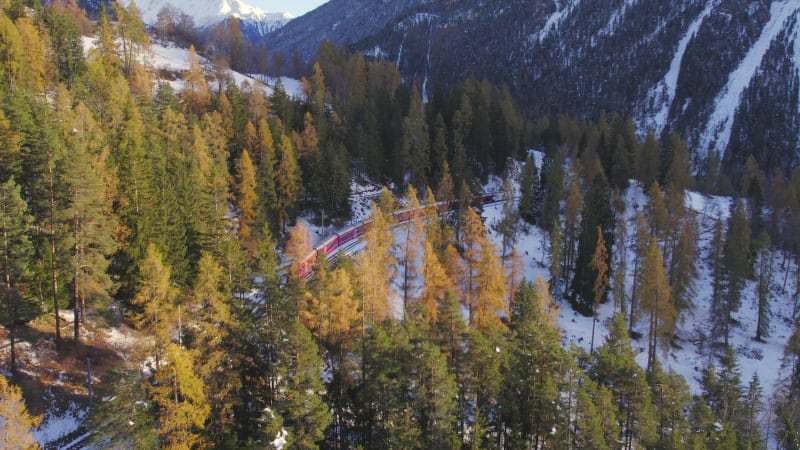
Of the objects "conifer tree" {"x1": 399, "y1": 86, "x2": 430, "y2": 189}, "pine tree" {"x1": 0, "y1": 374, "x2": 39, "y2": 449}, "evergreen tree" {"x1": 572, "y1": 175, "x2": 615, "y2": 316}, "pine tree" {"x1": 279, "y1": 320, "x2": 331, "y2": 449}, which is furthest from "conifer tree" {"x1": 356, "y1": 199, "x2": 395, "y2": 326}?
"conifer tree" {"x1": 399, "y1": 86, "x2": 430, "y2": 189}

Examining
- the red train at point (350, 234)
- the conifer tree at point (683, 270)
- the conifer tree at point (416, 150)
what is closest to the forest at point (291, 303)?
the conifer tree at point (683, 270)

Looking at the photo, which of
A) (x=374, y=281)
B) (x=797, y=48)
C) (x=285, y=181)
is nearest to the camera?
(x=374, y=281)

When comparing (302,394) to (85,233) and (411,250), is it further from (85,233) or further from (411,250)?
(411,250)

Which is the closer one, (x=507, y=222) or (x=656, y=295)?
(x=656, y=295)

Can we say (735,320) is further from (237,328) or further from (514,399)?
(237,328)

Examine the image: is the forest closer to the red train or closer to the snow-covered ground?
the red train

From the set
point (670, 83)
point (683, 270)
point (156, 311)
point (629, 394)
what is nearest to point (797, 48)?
point (670, 83)
